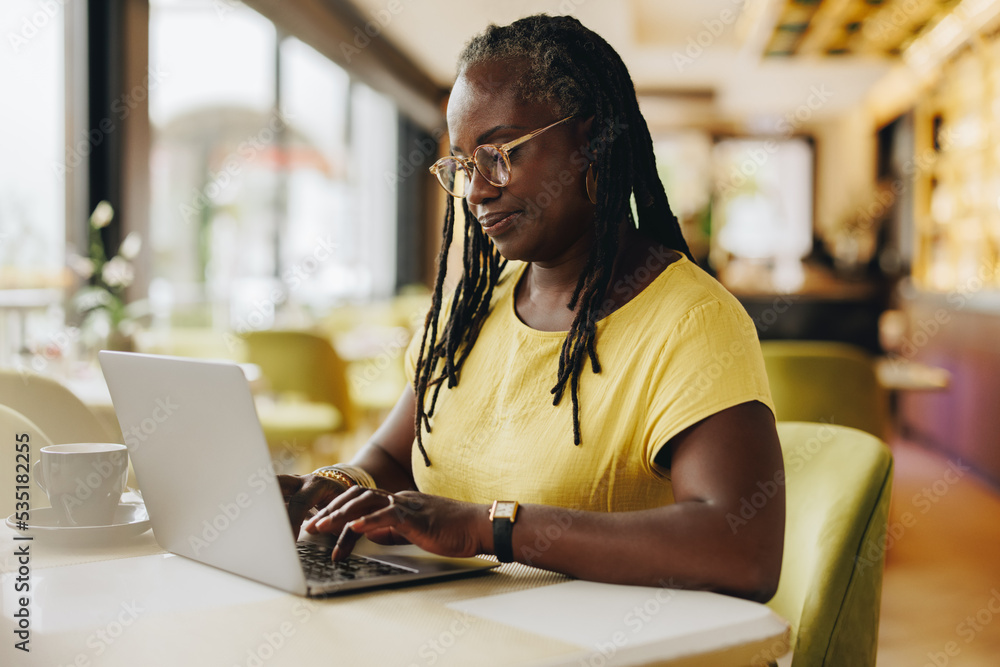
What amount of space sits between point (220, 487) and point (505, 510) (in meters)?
0.28

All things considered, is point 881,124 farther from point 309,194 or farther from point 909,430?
point 309,194

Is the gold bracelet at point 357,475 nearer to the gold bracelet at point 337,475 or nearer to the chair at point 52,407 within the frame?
the gold bracelet at point 337,475

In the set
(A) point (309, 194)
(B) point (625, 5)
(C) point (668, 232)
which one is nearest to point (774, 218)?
(B) point (625, 5)

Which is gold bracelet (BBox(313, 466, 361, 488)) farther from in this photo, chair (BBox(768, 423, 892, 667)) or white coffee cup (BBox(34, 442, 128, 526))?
chair (BBox(768, 423, 892, 667))

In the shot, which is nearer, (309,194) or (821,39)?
(821,39)

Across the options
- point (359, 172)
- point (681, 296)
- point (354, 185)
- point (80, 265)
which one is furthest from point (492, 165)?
point (359, 172)

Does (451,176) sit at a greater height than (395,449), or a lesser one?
greater

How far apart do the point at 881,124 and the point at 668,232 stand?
27.1 feet

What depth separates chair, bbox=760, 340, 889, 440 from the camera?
2770mm

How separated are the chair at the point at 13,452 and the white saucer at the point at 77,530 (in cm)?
8

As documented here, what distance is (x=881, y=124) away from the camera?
852cm

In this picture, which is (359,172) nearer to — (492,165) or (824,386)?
(824,386)

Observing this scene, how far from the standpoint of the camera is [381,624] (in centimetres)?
76

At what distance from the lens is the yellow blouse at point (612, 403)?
0.99 meters
